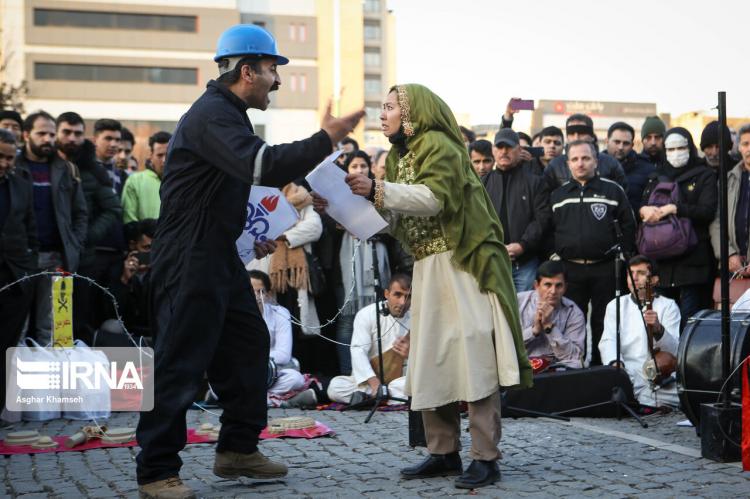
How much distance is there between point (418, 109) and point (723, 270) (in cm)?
219

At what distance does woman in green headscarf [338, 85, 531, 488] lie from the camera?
5.27 m

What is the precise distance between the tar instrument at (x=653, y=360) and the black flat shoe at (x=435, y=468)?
130 inches

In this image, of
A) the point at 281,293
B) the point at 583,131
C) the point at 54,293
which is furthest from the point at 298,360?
the point at 583,131

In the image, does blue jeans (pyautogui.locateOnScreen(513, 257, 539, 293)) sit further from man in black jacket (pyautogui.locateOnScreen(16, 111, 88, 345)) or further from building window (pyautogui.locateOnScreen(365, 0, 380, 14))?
building window (pyautogui.locateOnScreen(365, 0, 380, 14))

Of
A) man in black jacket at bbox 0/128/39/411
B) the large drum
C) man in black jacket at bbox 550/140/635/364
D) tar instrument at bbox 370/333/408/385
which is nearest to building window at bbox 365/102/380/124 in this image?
man in black jacket at bbox 550/140/635/364

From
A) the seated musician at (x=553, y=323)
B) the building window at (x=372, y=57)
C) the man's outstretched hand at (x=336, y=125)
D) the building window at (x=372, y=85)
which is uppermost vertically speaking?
the building window at (x=372, y=57)

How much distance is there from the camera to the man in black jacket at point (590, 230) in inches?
361

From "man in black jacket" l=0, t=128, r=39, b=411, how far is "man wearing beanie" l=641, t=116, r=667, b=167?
631 centimetres

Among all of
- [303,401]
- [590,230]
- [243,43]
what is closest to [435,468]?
[243,43]

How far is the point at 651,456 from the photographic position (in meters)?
6.19

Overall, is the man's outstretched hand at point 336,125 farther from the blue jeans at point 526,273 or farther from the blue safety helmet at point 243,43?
the blue jeans at point 526,273

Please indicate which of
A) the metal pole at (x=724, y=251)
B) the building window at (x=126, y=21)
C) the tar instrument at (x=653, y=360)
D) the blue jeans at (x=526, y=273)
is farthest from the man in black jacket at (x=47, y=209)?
the building window at (x=126, y=21)

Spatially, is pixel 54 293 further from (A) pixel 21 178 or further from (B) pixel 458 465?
(B) pixel 458 465

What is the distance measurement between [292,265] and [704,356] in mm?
4634
